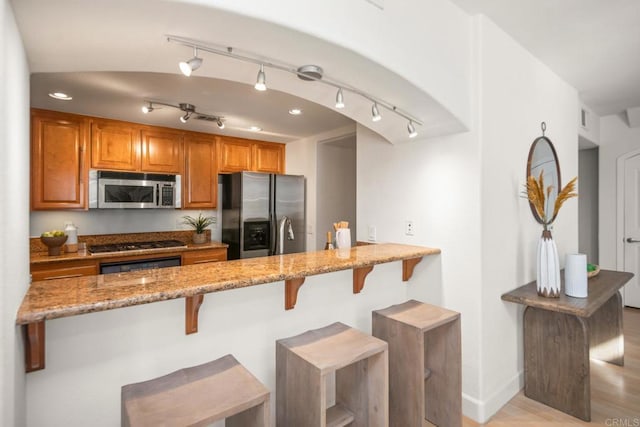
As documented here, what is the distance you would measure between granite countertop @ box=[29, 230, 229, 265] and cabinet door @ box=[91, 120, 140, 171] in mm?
837

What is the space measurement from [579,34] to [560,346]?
214 centimetres

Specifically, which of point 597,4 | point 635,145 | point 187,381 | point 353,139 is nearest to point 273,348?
point 187,381

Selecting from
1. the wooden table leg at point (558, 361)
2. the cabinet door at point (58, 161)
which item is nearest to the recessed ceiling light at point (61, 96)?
the cabinet door at point (58, 161)

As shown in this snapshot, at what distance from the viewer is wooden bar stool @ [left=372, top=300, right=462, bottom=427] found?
1.68 meters

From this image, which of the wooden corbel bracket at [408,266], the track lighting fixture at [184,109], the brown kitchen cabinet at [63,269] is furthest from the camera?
the track lighting fixture at [184,109]

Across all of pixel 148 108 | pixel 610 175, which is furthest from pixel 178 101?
pixel 610 175

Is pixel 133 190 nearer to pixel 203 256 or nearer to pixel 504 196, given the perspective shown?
pixel 203 256

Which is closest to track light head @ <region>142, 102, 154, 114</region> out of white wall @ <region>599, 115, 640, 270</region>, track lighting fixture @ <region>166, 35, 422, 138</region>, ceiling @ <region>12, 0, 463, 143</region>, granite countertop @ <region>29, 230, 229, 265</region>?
ceiling @ <region>12, 0, 463, 143</region>

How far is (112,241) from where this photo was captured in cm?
376

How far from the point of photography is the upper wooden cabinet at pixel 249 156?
13.9 feet

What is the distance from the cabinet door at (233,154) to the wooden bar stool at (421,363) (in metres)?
3.07

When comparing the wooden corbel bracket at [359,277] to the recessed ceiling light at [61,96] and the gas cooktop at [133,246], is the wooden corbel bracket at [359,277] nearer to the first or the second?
the gas cooktop at [133,246]

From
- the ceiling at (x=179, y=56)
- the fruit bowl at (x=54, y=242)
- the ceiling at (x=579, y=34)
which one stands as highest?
the ceiling at (x=579, y=34)

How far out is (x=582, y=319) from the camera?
6.79 ft
